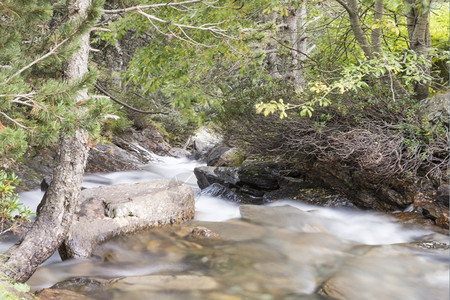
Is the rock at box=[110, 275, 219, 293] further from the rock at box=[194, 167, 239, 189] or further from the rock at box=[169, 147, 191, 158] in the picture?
the rock at box=[169, 147, 191, 158]

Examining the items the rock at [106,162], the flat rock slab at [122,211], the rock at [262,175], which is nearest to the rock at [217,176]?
the rock at [262,175]

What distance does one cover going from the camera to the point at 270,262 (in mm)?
4457

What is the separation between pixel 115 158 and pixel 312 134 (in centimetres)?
696

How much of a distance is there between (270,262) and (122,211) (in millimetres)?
2414

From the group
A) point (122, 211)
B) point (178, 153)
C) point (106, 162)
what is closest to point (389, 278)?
point (122, 211)

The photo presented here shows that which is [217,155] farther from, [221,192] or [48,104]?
[48,104]

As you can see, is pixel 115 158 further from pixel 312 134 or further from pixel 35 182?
pixel 312 134

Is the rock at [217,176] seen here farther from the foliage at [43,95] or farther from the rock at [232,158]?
the foliage at [43,95]

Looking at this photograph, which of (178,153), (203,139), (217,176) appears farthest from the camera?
(203,139)

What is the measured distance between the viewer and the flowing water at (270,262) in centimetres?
366

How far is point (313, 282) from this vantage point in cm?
397

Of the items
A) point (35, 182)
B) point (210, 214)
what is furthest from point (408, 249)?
point (35, 182)

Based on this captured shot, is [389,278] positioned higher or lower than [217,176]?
lower

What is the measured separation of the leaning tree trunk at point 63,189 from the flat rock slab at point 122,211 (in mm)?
735
